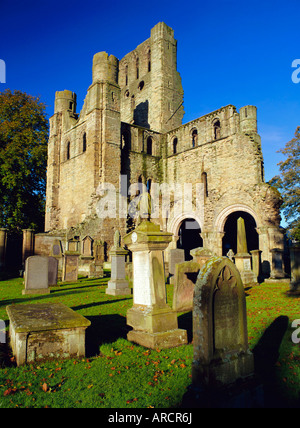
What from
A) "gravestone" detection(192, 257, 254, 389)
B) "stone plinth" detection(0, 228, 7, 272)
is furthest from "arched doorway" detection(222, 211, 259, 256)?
"gravestone" detection(192, 257, 254, 389)

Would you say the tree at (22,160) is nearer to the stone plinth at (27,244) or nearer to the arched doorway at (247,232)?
the stone plinth at (27,244)

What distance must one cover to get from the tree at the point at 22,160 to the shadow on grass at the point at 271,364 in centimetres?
2398

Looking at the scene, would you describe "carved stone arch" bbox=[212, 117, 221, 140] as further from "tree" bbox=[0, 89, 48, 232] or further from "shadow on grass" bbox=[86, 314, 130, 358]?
"shadow on grass" bbox=[86, 314, 130, 358]

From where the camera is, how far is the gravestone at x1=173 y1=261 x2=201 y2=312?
7.84 meters

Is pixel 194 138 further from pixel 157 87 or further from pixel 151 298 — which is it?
pixel 151 298

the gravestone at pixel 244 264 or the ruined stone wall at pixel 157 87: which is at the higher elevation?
the ruined stone wall at pixel 157 87

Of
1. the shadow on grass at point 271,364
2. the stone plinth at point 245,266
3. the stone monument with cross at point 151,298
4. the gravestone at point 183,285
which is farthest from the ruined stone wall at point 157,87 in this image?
the shadow on grass at point 271,364

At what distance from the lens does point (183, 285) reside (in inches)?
313

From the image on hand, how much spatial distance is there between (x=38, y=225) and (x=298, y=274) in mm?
24099

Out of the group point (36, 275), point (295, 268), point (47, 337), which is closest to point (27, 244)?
point (36, 275)

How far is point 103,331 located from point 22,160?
24.1 metres

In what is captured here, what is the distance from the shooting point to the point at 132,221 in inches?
931

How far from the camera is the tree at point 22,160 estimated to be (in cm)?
2583
